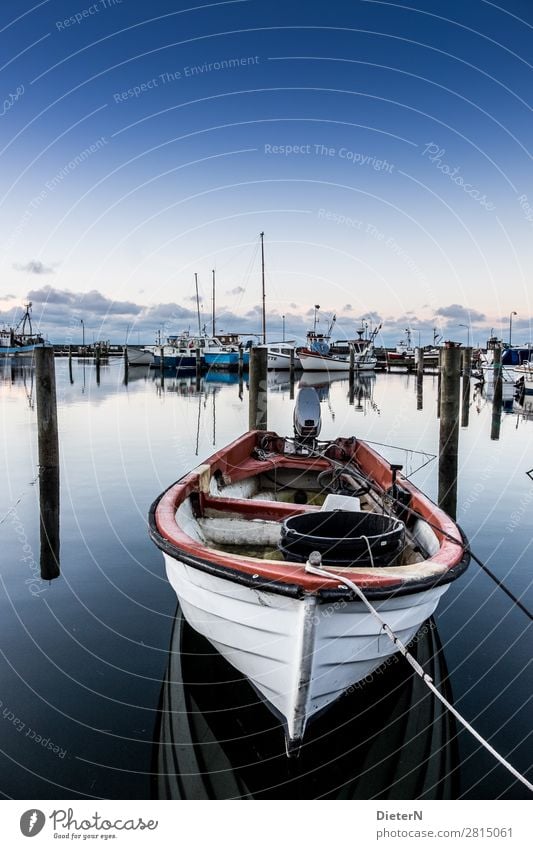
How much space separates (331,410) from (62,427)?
15298mm

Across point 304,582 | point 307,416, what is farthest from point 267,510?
point 307,416

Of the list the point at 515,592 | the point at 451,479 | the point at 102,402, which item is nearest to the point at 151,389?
the point at 102,402

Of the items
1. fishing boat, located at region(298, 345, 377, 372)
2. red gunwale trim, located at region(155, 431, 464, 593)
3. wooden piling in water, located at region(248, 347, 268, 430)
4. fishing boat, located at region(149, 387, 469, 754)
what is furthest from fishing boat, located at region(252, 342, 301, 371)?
fishing boat, located at region(149, 387, 469, 754)

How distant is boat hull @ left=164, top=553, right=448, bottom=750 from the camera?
4.19 m

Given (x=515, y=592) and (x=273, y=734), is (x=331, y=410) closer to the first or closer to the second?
(x=515, y=592)

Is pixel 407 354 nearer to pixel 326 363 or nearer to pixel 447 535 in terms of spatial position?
pixel 326 363

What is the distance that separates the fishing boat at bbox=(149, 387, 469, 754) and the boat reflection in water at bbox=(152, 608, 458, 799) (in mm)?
327

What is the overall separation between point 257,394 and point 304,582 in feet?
32.8

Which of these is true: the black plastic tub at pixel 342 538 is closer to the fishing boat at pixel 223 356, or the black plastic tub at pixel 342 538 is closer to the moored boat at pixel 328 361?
the moored boat at pixel 328 361

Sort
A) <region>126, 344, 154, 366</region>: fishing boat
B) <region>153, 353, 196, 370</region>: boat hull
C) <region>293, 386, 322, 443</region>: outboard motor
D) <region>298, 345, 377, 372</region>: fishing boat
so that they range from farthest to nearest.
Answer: <region>126, 344, 154, 366</region>: fishing boat
<region>153, 353, 196, 370</region>: boat hull
<region>298, 345, 377, 372</region>: fishing boat
<region>293, 386, 322, 443</region>: outboard motor

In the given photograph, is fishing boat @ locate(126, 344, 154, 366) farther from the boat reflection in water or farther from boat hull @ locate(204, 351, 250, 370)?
the boat reflection in water

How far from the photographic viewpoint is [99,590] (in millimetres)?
7793

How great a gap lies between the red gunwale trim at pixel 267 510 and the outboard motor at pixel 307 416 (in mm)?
785

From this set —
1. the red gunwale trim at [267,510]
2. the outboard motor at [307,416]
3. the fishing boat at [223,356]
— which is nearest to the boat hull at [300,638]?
the red gunwale trim at [267,510]
